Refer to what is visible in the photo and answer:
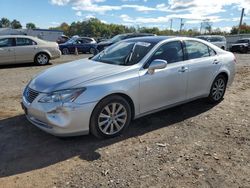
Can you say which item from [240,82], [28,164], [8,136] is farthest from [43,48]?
[28,164]

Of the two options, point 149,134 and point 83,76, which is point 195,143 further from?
point 83,76

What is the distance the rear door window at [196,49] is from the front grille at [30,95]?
2.97 meters

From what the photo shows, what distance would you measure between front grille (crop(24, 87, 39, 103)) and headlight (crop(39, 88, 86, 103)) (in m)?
0.30

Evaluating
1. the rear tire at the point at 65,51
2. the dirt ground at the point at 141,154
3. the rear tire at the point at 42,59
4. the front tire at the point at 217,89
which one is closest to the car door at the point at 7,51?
the rear tire at the point at 42,59

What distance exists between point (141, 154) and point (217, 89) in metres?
3.15

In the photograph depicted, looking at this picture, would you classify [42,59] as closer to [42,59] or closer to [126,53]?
[42,59]

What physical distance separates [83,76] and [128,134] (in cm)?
122

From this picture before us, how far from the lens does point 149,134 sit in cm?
492

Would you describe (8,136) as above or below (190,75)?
below

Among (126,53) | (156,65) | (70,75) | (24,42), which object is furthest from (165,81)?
(24,42)

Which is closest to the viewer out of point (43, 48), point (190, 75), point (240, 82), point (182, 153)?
point (182, 153)

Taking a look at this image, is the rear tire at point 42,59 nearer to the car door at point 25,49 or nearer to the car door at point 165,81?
the car door at point 25,49

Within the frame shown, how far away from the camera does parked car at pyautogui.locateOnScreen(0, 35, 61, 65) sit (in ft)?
42.2

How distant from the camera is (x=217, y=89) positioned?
659cm
